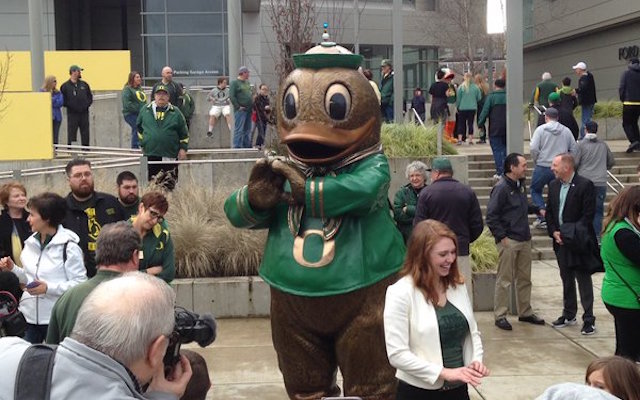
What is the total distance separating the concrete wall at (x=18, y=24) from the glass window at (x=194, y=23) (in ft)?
14.4

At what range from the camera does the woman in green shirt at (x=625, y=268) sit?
580 cm

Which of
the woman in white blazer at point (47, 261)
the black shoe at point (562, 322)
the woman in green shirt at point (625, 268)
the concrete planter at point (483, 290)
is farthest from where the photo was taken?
the concrete planter at point (483, 290)

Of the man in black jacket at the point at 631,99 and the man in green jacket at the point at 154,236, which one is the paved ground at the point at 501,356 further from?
the man in black jacket at the point at 631,99

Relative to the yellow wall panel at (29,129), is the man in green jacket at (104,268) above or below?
below

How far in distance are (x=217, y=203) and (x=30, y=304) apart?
493 cm

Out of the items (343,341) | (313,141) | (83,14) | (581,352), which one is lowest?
(581,352)

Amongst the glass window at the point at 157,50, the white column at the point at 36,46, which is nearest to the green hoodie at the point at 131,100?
the white column at the point at 36,46

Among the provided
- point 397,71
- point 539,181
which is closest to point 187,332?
point 539,181

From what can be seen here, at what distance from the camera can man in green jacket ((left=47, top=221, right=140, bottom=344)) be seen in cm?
374

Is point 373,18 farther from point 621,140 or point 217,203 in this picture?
point 217,203

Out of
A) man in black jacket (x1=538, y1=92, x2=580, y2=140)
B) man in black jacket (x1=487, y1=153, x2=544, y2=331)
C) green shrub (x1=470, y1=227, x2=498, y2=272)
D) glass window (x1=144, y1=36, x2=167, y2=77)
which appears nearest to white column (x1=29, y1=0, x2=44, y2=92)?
man in black jacket (x1=538, y1=92, x2=580, y2=140)

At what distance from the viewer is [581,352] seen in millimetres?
7414

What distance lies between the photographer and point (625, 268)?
5.84 m

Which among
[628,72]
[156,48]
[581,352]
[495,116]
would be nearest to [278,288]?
[581,352]
